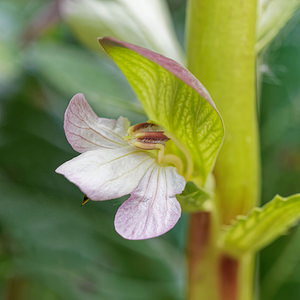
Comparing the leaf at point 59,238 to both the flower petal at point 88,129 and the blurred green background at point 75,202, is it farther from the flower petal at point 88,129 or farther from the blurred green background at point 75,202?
the flower petal at point 88,129

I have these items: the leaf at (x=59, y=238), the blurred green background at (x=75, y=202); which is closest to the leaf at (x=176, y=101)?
the blurred green background at (x=75, y=202)

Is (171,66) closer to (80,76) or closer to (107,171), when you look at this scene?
(107,171)

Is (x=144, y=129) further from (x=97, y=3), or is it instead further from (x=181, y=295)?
(x=181, y=295)

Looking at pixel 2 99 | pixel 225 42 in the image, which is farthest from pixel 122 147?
pixel 2 99

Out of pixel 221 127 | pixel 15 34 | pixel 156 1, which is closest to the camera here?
pixel 221 127

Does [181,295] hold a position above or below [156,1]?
below

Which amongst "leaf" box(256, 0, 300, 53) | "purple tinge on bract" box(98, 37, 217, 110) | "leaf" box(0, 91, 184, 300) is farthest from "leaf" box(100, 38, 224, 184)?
"leaf" box(0, 91, 184, 300)

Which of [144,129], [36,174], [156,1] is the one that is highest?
[156,1]

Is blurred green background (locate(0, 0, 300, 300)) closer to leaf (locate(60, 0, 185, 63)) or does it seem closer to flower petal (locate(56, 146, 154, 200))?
leaf (locate(60, 0, 185, 63))
